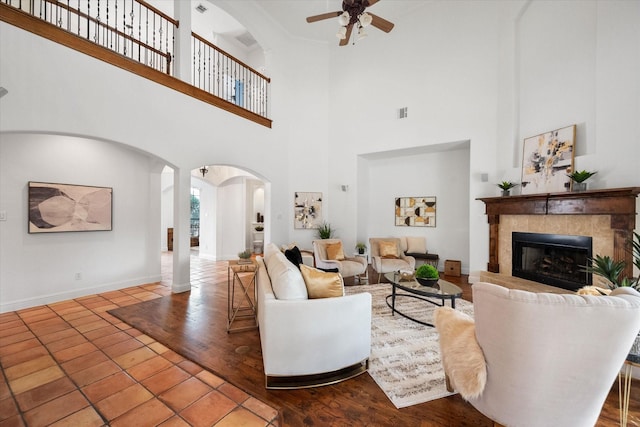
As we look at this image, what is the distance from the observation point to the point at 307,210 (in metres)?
6.66

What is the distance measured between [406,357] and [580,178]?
3.55 meters

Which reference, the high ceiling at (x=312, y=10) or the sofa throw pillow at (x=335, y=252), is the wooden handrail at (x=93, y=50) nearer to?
the high ceiling at (x=312, y=10)

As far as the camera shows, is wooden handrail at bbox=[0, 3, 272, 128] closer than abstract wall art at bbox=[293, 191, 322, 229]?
Yes

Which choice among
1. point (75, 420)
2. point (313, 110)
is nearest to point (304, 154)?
point (313, 110)

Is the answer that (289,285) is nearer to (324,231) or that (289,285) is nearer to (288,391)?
(288,391)

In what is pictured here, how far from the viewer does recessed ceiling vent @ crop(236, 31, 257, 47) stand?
24.3ft

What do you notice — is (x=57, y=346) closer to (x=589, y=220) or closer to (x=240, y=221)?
(x=240, y=221)

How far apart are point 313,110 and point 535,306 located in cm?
666

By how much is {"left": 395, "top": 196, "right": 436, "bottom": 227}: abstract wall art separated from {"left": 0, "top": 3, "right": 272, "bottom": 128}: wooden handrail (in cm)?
471

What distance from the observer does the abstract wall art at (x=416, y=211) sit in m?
6.15

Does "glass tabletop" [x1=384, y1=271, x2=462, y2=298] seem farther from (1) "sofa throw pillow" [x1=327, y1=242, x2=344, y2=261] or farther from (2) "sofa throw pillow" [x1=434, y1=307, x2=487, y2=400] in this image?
(1) "sofa throw pillow" [x1=327, y1=242, x2=344, y2=261]

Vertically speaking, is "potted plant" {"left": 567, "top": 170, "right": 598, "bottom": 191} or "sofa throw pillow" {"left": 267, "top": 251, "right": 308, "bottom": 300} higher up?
"potted plant" {"left": 567, "top": 170, "right": 598, "bottom": 191}

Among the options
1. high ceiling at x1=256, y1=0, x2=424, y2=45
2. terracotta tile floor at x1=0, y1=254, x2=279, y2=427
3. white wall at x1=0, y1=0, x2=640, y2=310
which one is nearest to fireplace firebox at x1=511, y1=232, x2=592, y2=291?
white wall at x1=0, y1=0, x2=640, y2=310

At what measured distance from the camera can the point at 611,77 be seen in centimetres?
340
